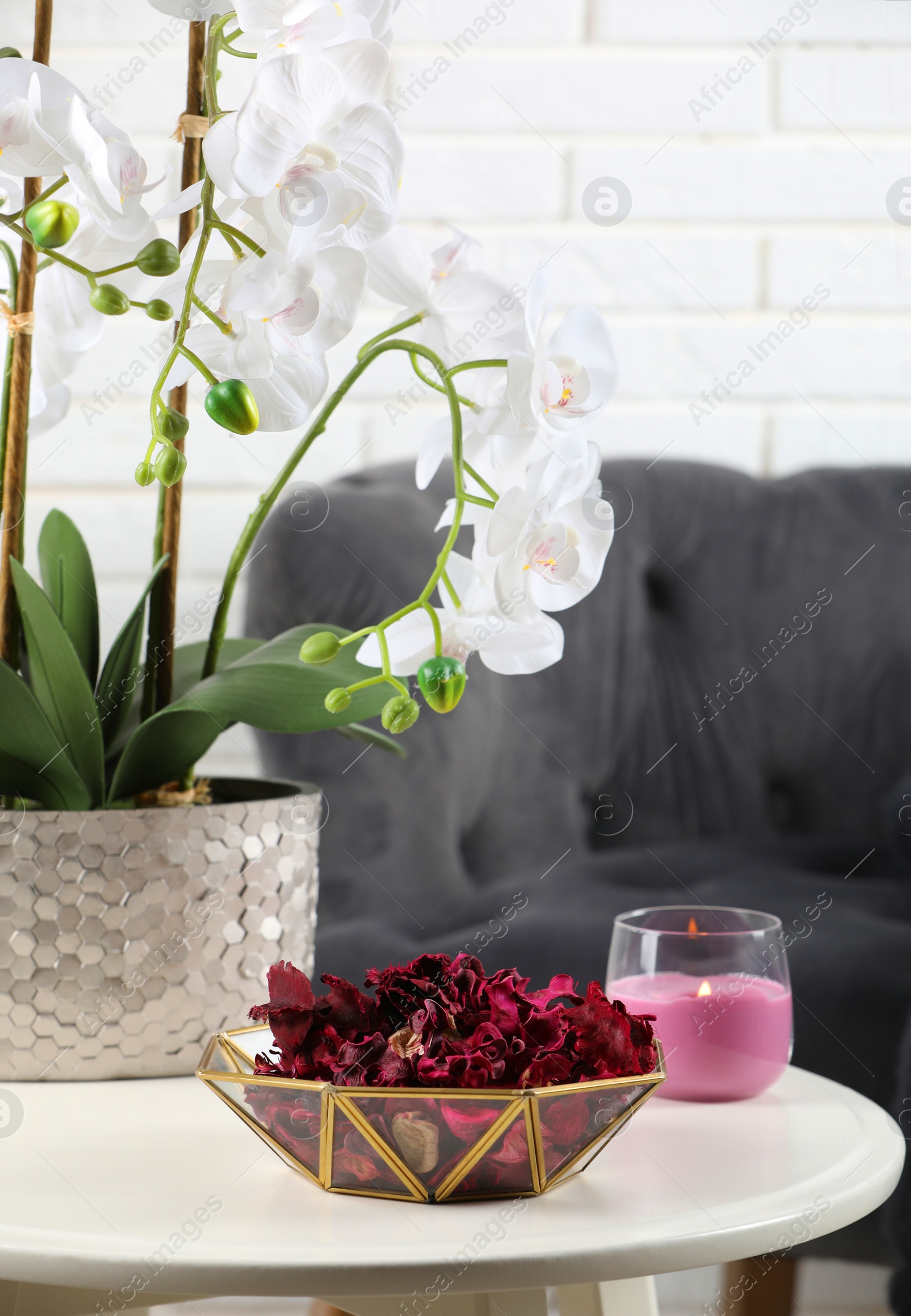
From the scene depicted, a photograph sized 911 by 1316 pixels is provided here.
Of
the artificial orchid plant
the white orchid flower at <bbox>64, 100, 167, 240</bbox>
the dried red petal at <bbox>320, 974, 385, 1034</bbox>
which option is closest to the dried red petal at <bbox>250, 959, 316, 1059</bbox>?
the dried red petal at <bbox>320, 974, 385, 1034</bbox>

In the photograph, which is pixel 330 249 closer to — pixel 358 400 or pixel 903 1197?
pixel 903 1197

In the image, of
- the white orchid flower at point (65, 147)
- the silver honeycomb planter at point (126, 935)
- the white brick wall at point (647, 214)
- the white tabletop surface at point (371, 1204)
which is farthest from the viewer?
the white brick wall at point (647, 214)

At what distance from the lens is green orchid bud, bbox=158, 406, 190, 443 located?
20.1 inches

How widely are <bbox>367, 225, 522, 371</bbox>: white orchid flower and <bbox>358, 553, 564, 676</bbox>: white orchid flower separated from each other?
4.6 inches

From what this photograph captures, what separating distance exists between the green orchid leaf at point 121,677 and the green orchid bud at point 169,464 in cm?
18

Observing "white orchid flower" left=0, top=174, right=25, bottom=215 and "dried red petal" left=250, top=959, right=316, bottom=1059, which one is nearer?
"dried red petal" left=250, top=959, right=316, bottom=1059

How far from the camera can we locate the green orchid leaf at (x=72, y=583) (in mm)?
729

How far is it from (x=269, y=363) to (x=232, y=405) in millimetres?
45

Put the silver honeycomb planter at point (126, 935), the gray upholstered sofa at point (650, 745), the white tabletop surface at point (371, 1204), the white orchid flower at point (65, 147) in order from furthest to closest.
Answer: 1. the gray upholstered sofa at point (650, 745)
2. the silver honeycomb planter at point (126, 935)
3. the white orchid flower at point (65, 147)
4. the white tabletop surface at point (371, 1204)

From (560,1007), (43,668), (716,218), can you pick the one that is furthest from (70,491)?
(560,1007)

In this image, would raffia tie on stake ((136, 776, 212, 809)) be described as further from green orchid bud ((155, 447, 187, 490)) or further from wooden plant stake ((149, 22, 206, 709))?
green orchid bud ((155, 447, 187, 490))

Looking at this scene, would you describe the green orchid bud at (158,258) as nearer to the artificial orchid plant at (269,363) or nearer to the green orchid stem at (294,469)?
the artificial orchid plant at (269,363)

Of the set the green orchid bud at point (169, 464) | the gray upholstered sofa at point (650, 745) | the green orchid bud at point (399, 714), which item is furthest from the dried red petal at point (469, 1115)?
the gray upholstered sofa at point (650, 745)

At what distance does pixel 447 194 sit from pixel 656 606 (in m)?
0.62
